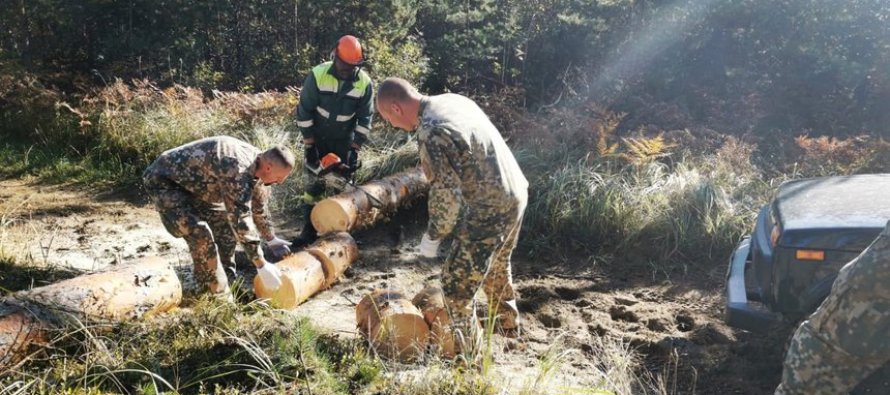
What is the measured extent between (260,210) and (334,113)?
145 centimetres

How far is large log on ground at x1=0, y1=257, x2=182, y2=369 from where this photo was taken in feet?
12.1

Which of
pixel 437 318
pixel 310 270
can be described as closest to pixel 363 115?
pixel 310 270

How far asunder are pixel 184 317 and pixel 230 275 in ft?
3.88

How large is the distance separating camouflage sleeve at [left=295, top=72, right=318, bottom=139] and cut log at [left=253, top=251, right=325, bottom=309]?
55.2 inches

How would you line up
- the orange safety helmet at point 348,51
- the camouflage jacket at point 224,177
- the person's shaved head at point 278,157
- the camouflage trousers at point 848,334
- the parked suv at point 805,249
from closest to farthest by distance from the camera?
1. the camouflage trousers at point 848,334
2. the parked suv at point 805,249
3. the person's shaved head at point 278,157
4. the camouflage jacket at point 224,177
5. the orange safety helmet at point 348,51

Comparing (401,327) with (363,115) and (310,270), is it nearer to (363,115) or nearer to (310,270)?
(310,270)

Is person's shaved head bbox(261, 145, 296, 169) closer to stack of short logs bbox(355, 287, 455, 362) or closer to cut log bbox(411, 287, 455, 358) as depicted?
stack of short logs bbox(355, 287, 455, 362)

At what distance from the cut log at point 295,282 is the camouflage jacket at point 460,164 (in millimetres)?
1379

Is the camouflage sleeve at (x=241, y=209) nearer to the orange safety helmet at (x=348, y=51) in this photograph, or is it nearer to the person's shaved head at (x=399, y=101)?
the person's shaved head at (x=399, y=101)

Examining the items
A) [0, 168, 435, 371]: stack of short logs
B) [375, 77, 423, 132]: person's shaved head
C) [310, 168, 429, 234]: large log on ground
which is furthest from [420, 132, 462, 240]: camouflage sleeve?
[310, 168, 429, 234]: large log on ground

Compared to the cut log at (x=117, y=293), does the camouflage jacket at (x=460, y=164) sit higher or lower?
higher

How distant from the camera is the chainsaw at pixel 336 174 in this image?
604 centimetres

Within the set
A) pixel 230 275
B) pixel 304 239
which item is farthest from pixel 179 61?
pixel 230 275

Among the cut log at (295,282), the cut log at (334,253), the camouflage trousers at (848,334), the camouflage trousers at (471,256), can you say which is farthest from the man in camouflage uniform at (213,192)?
the camouflage trousers at (848,334)
